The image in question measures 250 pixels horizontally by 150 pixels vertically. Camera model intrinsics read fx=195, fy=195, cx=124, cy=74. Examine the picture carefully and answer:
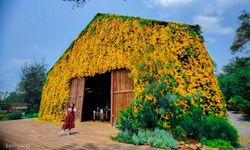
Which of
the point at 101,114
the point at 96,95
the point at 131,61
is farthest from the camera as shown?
the point at 96,95

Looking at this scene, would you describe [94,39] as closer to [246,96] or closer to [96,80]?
[96,80]

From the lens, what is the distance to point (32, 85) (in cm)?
4059

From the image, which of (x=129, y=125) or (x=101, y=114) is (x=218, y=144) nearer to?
(x=129, y=125)

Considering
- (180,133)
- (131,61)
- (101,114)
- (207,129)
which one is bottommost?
(180,133)

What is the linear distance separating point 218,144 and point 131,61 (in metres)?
6.27

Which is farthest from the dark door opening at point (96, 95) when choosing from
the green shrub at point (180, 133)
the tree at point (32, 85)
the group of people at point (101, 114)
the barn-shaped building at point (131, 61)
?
the tree at point (32, 85)

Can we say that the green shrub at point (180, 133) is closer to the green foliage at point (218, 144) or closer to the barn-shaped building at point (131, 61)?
the green foliage at point (218, 144)

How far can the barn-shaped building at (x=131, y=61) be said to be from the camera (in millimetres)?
9625

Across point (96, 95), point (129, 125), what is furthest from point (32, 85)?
point (129, 125)

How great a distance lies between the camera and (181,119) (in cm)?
746

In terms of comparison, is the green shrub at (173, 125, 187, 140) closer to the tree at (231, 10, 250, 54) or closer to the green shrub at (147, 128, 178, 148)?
the green shrub at (147, 128, 178, 148)

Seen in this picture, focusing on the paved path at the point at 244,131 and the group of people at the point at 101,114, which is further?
the group of people at the point at 101,114

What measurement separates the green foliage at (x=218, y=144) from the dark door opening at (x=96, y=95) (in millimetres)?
10912

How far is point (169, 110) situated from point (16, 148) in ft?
17.4
